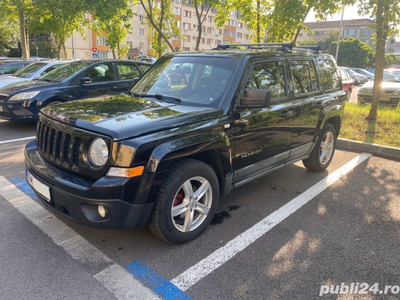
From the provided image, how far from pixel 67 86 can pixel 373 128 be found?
7.24 meters

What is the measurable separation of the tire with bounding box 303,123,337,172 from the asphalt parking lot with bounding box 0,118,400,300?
0.82 m

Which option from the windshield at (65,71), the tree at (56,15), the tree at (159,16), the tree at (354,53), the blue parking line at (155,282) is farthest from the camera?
the tree at (354,53)

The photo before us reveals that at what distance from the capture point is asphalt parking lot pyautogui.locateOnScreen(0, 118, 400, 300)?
2.55 metres

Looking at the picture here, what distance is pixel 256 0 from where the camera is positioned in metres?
11.3

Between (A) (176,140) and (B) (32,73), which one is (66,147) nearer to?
(A) (176,140)

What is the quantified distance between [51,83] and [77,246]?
18.3 ft

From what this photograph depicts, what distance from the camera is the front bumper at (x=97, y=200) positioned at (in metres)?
2.60

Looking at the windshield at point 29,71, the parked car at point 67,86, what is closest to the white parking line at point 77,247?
the parked car at point 67,86

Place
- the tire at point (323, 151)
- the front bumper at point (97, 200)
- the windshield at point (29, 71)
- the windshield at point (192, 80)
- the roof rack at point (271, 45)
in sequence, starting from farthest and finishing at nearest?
the windshield at point (29, 71), the tire at point (323, 151), the roof rack at point (271, 45), the windshield at point (192, 80), the front bumper at point (97, 200)

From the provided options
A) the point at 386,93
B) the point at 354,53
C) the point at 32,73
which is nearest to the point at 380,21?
the point at 386,93

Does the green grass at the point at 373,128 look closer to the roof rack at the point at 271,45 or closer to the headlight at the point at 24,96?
the roof rack at the point at 271,45

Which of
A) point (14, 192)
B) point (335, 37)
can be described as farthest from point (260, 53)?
point (335, 37)

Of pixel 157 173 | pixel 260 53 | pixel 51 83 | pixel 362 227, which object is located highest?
pixel 260 53

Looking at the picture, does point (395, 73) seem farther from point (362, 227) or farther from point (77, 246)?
point (77, 246)
